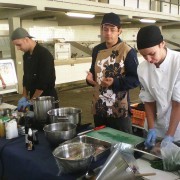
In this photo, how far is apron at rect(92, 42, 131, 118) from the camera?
1.89 metres

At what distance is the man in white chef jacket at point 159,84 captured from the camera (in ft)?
4.33

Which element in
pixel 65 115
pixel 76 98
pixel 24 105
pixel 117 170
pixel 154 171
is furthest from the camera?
pixel 76 98

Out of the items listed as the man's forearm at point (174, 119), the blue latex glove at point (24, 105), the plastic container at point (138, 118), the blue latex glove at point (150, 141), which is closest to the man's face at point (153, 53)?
the man's forearm at point (174, 119)

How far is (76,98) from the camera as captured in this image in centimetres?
661

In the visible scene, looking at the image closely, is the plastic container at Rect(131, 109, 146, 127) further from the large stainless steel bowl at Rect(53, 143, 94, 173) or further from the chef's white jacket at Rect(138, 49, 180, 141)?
the large stainless steel bowl at Rect(53, 143, 94, 173)

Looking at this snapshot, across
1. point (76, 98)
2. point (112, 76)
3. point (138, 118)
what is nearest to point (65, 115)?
point (112, 76)

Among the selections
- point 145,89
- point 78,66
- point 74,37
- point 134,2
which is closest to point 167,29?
point 134,2

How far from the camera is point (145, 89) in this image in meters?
1.61

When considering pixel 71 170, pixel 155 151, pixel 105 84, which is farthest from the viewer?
pixel 105 84

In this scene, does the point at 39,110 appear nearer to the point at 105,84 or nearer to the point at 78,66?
the point at 105,84

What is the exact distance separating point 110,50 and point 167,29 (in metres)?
11.4

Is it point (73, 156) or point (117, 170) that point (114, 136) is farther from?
point (117, 170)

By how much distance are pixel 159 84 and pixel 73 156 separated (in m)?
0.67

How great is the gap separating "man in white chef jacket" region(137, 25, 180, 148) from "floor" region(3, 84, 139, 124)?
10.1ft
